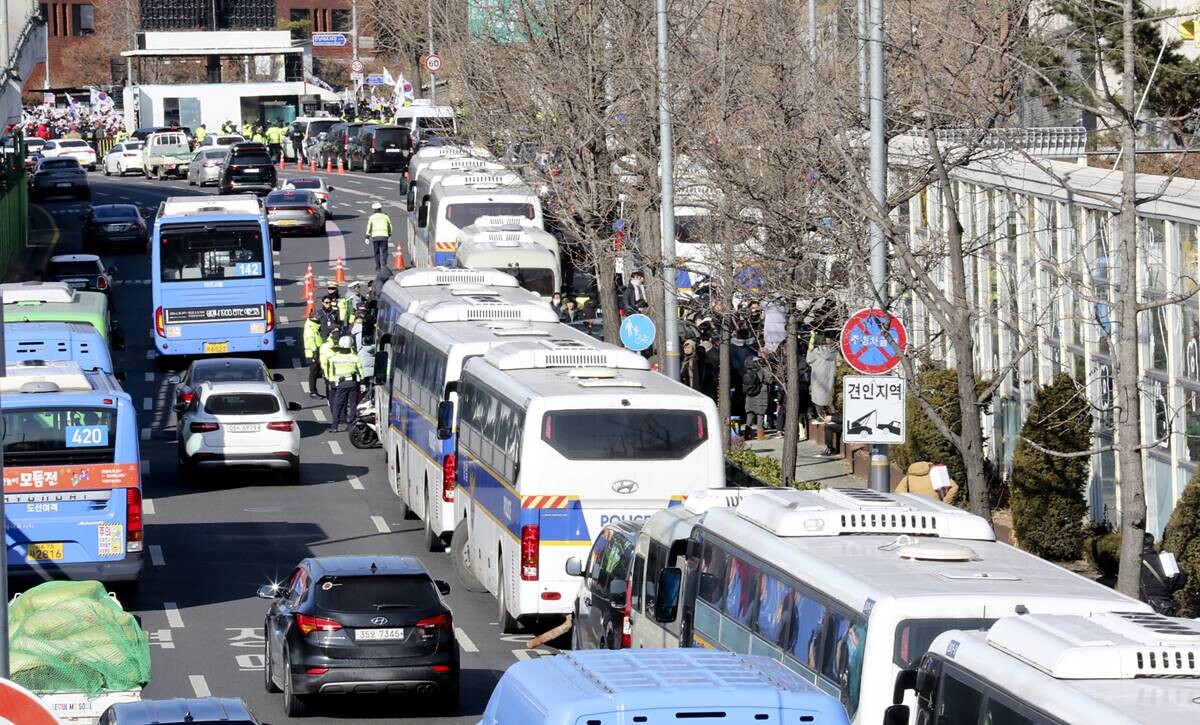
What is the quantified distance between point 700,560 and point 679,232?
2857cm

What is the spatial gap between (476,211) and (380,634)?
30.7 metres

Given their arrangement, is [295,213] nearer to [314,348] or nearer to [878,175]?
[314,348]

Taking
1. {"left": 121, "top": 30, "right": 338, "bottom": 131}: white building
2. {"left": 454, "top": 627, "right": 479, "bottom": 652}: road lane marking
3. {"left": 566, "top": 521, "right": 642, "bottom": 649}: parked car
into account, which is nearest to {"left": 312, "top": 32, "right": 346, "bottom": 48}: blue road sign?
{"left": 121, "top": 30, "right": 338, "bottom": 131}: white building

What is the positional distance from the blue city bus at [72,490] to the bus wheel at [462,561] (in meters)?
4.07

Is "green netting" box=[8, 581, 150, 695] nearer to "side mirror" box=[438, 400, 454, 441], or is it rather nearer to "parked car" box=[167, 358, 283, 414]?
"side mirror" box=[438, 400, 454, 441]

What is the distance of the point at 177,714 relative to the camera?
12.7 m

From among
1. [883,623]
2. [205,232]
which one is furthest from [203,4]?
[883,623]

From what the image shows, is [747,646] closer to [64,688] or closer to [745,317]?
[64,688]

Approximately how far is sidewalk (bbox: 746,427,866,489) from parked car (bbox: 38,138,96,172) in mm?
60328

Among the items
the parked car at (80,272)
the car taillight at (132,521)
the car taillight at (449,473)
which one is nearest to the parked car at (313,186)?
the parked car at (80,272)

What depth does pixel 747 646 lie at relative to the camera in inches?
581

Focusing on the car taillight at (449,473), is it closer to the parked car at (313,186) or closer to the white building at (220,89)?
the parked car at (313,186)

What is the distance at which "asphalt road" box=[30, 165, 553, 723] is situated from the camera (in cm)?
2017

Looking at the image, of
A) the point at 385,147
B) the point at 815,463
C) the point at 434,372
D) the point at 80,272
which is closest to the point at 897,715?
the point at 434,372
